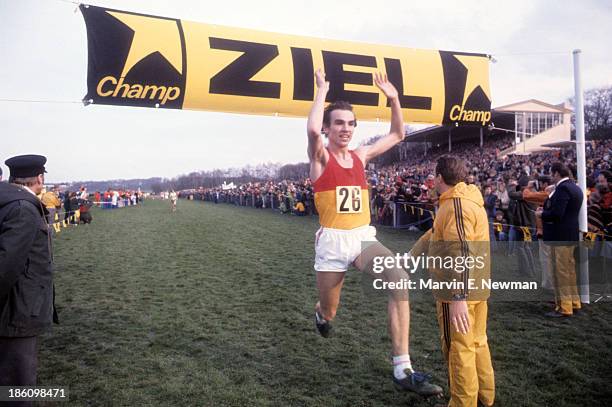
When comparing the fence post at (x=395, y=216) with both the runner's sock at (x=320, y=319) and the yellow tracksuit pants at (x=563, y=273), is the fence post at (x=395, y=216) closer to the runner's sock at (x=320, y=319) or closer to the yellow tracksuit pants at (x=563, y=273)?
the yellow tracksuit pants at (x=563, y=273)

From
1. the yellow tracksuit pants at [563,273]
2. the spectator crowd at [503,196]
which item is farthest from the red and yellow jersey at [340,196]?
the yellow tracksuit pants at [563,273]

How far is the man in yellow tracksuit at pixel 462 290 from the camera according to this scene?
10.8 ft

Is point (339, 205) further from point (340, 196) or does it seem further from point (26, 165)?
point (26, 165)

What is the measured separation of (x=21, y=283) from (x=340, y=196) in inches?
103

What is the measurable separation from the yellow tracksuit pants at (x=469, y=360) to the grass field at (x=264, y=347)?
0.34 meters

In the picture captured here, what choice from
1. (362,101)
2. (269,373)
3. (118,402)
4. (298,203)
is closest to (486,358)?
(269,373)

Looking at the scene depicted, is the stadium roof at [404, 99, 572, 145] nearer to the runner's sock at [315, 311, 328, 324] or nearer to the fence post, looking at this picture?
the fence post

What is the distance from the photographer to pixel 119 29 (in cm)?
523

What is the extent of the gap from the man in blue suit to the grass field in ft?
0.90

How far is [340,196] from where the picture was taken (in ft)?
13.5

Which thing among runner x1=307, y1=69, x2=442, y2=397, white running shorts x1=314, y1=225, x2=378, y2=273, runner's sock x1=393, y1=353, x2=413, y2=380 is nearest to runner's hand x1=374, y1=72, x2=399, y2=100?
runner x1=307, y1=69, x2=442, y2=397

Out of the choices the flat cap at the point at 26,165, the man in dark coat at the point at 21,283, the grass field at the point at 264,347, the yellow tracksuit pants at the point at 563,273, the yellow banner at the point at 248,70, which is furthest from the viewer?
the yellow tracksuit pants at the point at 563,273

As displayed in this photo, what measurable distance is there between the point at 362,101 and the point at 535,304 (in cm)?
416

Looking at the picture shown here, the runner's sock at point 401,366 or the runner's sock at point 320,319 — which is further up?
the runner's sock at point 320,319
